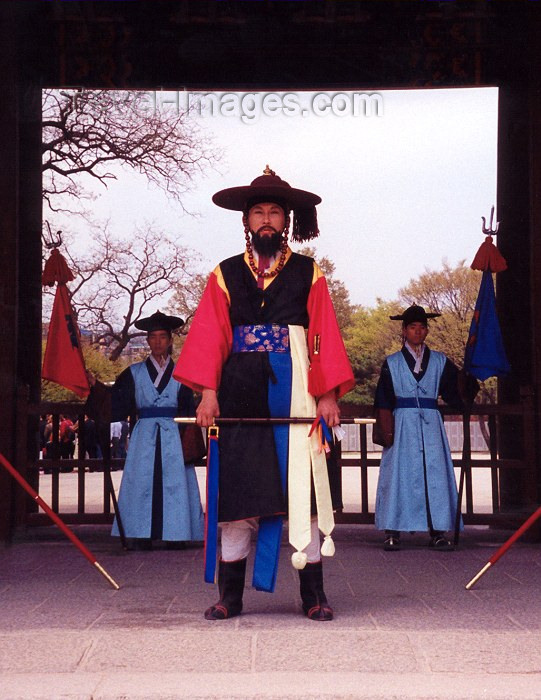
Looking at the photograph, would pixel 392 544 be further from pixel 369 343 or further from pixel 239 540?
pixel 369 343

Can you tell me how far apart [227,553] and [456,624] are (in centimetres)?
104

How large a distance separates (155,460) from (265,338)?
279 centimetres

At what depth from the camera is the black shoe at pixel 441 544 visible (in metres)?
6.43

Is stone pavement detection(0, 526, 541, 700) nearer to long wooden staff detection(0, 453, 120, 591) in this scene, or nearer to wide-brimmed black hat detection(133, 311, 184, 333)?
long wooden staff detection(0, 453, 120, 591)

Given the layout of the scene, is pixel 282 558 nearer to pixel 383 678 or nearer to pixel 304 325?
pixel 304 325

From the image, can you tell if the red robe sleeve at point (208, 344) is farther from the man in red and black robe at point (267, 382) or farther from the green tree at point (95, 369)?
the green tree at point (95, 369)

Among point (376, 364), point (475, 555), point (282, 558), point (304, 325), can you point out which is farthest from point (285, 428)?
point (376, 364)

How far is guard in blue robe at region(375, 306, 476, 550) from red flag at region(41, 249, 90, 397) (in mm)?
2085

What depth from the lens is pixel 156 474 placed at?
675cm

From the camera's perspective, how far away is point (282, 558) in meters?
6.01

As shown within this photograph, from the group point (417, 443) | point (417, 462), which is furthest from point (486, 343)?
point (417, 462)

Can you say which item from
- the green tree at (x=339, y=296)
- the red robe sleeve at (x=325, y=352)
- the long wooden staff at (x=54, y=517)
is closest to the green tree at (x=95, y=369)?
the green tree at (x=339, y=296)

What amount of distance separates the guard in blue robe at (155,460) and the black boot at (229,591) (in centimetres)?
242

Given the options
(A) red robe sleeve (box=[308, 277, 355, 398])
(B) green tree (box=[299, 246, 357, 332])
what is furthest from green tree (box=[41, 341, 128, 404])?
(A) red robe sleeve (box=[308, 277, 355, 398])
